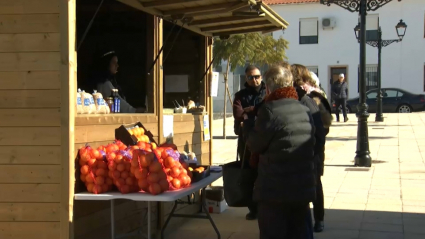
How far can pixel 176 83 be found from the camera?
8062mm

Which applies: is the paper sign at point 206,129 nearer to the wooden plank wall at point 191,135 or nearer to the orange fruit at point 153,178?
the wooden plank wall at point 191,135

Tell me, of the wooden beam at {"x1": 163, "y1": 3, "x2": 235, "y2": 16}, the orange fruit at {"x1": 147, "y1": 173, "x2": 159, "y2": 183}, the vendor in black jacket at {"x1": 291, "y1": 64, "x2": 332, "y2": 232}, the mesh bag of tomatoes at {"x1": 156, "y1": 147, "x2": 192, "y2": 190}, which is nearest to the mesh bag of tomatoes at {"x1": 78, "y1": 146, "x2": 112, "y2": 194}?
the orange fruit at {"x1": 147, "y1": 173, "x2": 159, "y2": 183}

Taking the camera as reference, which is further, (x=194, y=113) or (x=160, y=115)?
(x=194, y=113)

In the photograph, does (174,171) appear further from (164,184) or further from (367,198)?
(367,198)

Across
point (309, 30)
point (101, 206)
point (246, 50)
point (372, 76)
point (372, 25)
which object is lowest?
point (101, 206)

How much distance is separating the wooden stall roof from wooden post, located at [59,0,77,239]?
3.19 feet

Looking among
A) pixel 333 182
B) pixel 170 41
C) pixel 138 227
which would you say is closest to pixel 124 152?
pixel 138 227

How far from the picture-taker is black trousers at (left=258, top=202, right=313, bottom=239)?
4242 millimetres

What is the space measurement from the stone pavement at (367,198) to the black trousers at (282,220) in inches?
79.1

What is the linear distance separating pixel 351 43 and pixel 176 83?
30601 millimetres

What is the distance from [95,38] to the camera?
7.52m

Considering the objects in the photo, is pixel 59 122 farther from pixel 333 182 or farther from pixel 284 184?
pixel 333 182

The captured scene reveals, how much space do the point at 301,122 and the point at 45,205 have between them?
211 cm

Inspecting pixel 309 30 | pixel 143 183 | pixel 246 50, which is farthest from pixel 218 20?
pixel 309 30
